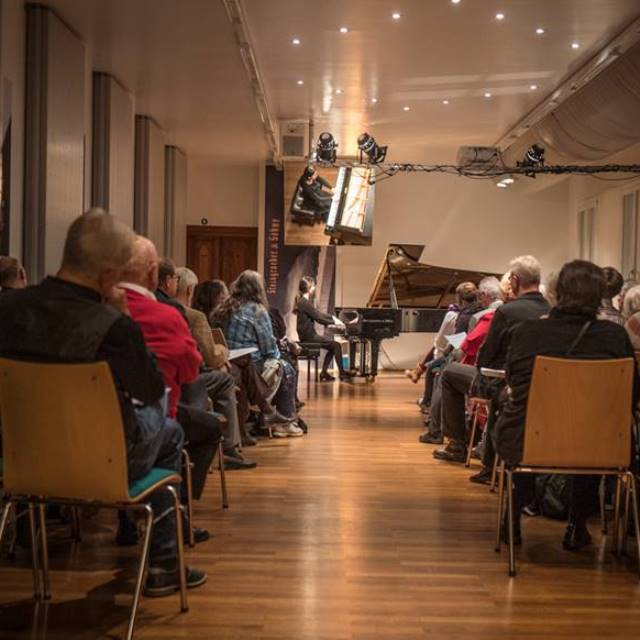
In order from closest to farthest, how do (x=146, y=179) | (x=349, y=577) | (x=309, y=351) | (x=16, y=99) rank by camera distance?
(x=349, y=577)
(x=16, y=99)
(x=309, y=351)
(x=146, y=179)

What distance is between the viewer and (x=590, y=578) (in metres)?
3.57

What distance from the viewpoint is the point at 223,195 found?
15570mm

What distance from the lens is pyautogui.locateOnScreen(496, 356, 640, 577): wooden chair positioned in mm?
3480

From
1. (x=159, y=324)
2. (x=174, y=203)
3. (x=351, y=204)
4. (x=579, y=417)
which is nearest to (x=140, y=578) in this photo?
(x=159, y=324)

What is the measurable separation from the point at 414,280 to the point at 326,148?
2.17 meters

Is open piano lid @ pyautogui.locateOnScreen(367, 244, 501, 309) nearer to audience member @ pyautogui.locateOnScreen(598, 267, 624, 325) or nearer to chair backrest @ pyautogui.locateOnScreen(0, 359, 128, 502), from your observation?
audience member @ pyautogui.locateOnScreen(598, 267, 624, 325)

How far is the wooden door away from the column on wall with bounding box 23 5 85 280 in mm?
8035

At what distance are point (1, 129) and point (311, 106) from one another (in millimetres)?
5562

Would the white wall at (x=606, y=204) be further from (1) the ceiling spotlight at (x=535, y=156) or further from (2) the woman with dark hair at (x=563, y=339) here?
(2) the woman with dark hair at (x=563, y=339)

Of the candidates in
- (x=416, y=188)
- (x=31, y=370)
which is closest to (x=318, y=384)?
(x=416, y=188)

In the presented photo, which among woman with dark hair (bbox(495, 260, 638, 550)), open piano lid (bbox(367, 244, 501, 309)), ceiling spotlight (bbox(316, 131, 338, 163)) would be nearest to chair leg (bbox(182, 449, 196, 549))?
woman with dark hair (bbox(495, 260, 638, 550))

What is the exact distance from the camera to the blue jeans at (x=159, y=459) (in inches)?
110

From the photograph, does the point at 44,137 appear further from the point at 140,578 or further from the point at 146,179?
the point at 140,578

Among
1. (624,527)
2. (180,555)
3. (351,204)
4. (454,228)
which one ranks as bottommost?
(624,527)
